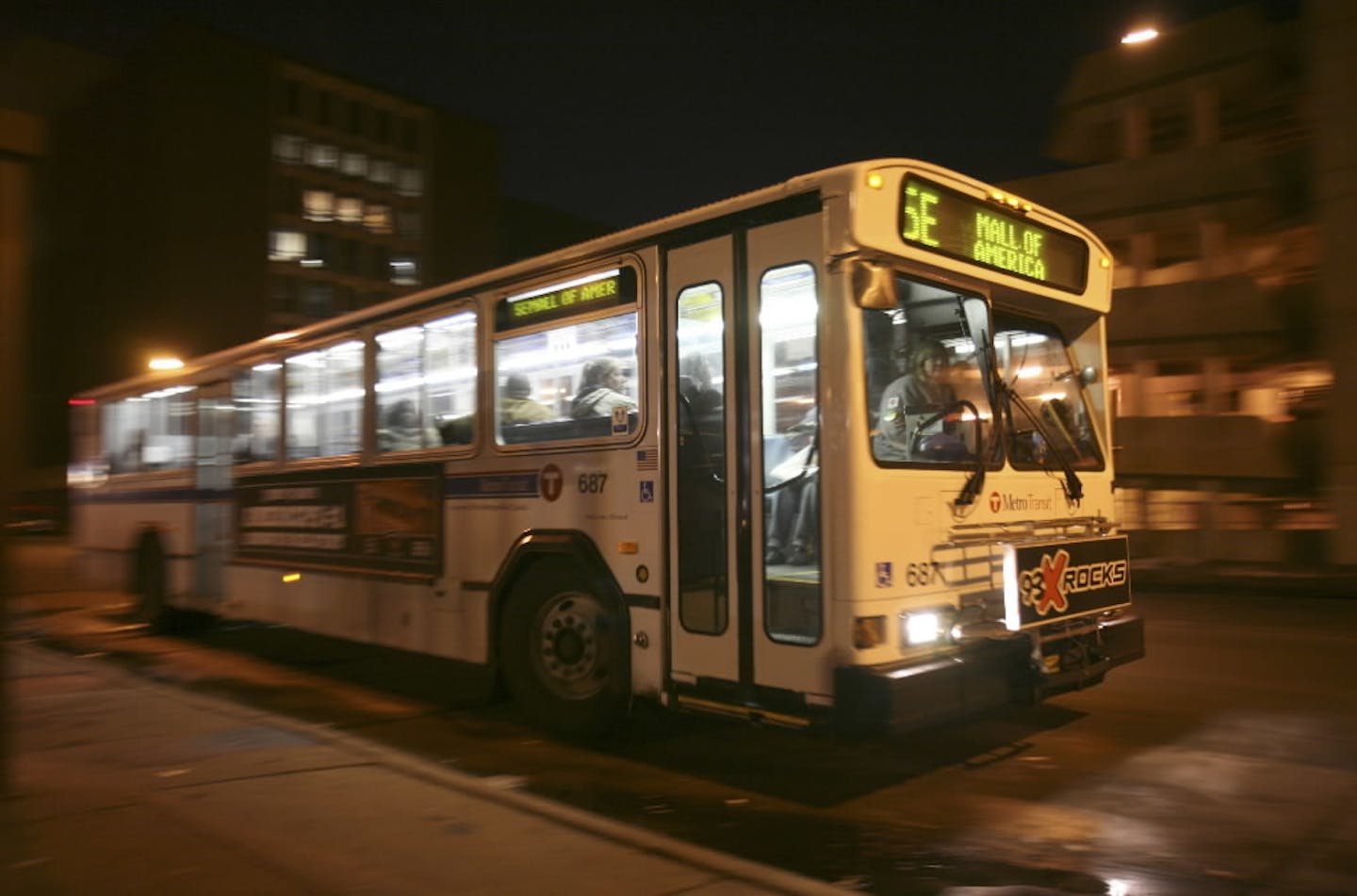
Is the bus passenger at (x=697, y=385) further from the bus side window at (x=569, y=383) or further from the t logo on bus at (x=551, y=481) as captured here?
the t logo on bus at (x=551, y=481)

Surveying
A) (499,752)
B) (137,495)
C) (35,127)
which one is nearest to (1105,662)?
A: (499,752)

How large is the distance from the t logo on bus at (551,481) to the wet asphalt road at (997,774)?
1.64 meters

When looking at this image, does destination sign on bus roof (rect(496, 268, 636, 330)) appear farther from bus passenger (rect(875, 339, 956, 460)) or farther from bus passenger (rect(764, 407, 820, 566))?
bus passenger (rect(875, 339, 956, 460))

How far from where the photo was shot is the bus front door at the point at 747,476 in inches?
217

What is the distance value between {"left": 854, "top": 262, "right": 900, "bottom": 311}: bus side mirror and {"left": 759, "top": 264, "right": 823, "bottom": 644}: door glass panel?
0.31 m

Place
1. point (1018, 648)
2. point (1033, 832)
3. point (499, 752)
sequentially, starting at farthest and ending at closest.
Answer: point (499, 752) → point (1018, 648) → point (1033, 832)

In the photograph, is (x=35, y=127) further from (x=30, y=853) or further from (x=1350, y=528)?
(x=1350, y=528)

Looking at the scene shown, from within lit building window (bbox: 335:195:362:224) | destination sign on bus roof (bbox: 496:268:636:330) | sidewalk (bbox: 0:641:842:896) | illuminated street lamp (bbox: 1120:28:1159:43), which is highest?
lit building window (bbox: 335:195:362:224)

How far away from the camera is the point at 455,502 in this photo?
779cm

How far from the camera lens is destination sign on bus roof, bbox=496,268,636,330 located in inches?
259

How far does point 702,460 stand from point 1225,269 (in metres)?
22.4

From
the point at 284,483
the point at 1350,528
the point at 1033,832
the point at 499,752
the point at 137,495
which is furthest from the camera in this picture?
the point at 1350,528

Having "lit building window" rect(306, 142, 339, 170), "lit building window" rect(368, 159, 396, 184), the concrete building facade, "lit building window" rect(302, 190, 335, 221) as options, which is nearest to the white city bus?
the concrete building facade

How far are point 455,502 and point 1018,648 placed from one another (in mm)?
4124
